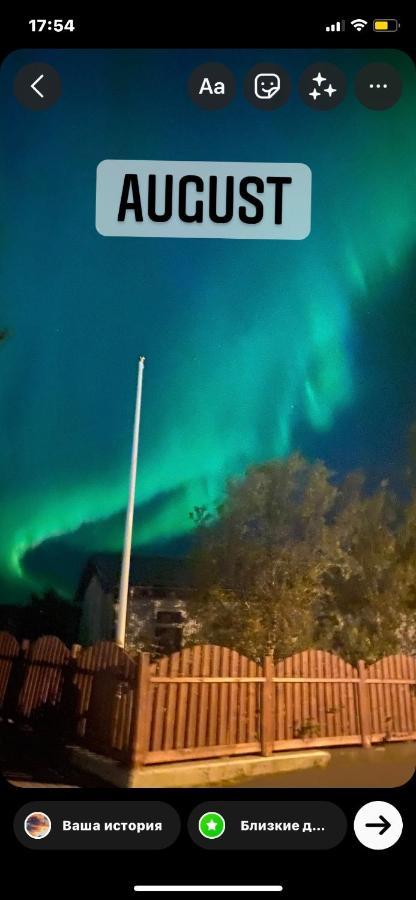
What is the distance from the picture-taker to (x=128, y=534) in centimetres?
173

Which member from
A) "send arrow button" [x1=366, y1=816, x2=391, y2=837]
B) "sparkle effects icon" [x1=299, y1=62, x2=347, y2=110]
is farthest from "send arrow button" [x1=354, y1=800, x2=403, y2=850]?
"sparkle effects icon" [x1=299, y1=62, x2=347, y2=110]

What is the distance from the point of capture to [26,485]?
175cm

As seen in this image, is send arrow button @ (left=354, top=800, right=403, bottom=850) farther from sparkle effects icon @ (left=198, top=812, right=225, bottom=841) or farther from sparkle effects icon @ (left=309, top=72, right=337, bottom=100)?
sparkle effects icon @ (left=309, top=72, right=337, bottom=100)

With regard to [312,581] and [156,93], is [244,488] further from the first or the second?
[156,93]

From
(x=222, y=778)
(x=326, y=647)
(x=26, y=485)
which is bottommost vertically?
(x=222, y=778)

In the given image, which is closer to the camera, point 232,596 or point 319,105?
point 232,596

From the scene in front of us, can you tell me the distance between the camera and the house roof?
1.71m

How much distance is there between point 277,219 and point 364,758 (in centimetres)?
139

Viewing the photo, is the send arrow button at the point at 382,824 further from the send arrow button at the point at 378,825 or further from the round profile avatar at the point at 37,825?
the round profile avatar at the point at 37,825
